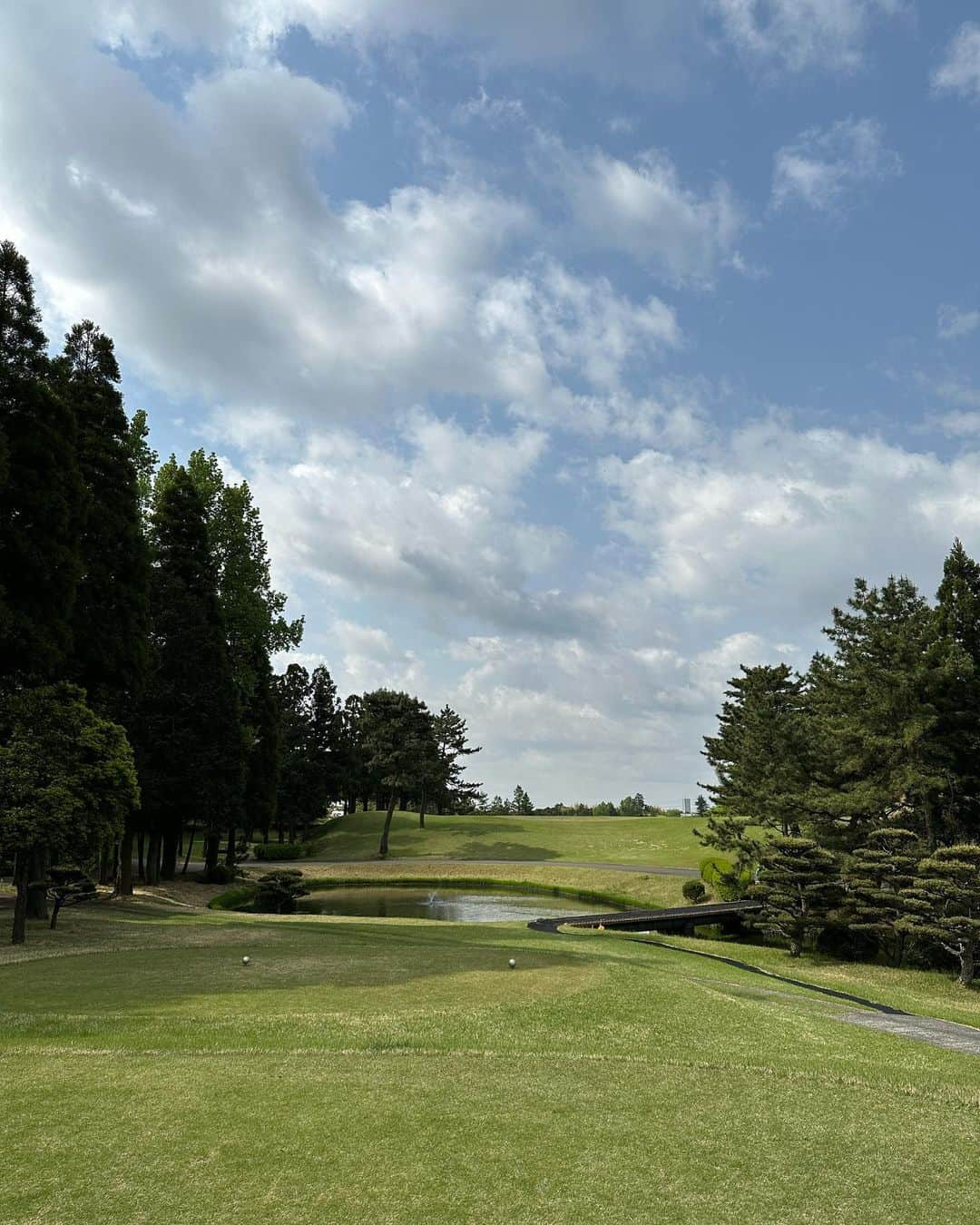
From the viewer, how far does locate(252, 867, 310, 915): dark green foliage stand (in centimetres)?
3988

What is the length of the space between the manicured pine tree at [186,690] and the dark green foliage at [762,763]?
2755 cm

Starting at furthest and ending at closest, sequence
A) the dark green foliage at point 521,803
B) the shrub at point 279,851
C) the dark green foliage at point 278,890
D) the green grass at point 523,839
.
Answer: the dark green foliage at point 521,803, the shrub at point 279,851, the green grass at point 523,839, the dark green foliage at point 278,890

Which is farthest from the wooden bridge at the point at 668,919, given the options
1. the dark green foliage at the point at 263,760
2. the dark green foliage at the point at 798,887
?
the dark green foliage at the point at 263,760

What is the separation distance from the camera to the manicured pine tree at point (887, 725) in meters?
31.7

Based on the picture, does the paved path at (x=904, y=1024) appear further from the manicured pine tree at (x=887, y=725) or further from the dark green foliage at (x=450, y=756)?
the dark green foliage at (x=450, y=756)

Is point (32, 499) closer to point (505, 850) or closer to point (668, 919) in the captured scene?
point (668, 919)

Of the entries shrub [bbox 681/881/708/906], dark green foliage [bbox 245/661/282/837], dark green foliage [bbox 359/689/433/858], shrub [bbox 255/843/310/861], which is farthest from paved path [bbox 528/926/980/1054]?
shrub [bbox 255/843/310/861]

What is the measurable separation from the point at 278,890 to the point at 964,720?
106 ft

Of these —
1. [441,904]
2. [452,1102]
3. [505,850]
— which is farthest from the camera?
[505,850]

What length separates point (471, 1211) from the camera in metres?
6.18

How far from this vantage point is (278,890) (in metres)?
40.9

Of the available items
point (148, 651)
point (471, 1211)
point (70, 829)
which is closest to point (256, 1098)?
point (471, 1211)

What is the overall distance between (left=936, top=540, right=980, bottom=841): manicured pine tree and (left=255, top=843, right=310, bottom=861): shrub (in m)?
53.0

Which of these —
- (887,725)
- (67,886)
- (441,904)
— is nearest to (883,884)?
(887,725)
